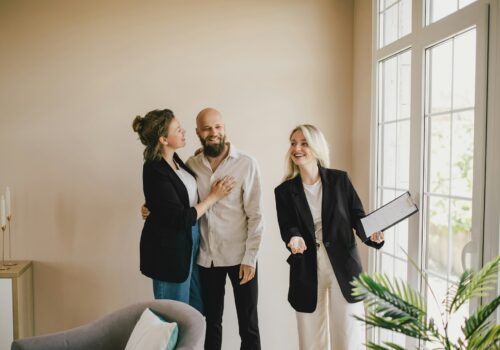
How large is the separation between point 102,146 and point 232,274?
1373mm

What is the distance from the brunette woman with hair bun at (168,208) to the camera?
249 centimetres

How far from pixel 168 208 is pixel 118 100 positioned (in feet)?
3.82

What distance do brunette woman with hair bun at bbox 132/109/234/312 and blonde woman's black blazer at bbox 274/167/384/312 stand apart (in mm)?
464

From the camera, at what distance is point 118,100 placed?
3.23 metres

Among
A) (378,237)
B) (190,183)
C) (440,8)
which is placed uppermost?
(440,8)

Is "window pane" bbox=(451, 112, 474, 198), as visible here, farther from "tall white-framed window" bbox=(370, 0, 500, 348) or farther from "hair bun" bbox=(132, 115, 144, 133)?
"hair bun" bbox=(132, 115, 144, 133)

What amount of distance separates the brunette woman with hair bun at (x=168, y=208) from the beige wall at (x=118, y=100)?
0.71 m

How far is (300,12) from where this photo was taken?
11.1ft

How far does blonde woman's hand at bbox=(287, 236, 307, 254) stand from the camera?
2.26m

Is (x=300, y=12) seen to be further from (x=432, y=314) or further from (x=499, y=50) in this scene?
(x=432, y=314)

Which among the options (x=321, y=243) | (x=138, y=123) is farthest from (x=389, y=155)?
(x=138, y=123)

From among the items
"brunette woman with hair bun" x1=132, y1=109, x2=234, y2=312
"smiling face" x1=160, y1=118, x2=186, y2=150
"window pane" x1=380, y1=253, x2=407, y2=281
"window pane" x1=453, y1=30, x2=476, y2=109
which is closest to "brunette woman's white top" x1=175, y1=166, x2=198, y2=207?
"brunette woman with hair bun" x1=132, y1=109, x2=234, y2=312

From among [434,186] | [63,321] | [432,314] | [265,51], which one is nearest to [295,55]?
[265,51]

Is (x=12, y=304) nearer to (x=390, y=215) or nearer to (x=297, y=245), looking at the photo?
(x=297, y=245)
